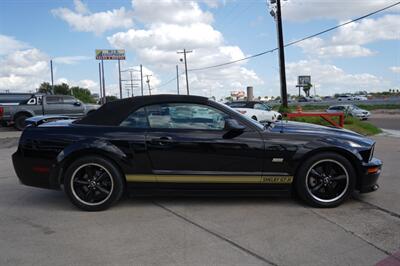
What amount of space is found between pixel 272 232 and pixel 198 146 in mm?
1376

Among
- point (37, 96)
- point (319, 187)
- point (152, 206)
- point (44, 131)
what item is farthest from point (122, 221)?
point (37, 96)

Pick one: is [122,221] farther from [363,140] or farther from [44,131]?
[363,140]

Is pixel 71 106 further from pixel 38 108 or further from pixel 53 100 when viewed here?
pixel 38 108

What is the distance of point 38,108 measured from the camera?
19016mm

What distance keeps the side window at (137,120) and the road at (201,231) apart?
106cm

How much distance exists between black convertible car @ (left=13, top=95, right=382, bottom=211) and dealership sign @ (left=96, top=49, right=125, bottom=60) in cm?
7120

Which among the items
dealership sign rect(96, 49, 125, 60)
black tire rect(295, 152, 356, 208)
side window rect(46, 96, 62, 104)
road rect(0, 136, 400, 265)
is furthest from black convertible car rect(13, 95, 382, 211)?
dealership sign rect(96, 49, 125, 60)

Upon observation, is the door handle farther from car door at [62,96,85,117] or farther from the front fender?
car door at [62,96,85,117]

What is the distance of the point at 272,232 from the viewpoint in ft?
13.6

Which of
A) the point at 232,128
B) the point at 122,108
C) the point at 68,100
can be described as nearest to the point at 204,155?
the point at 232,128

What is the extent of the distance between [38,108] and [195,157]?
16142 millimetres

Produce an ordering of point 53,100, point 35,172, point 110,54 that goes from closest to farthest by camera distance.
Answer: point 35,172 → point 53,100 → point 110,54

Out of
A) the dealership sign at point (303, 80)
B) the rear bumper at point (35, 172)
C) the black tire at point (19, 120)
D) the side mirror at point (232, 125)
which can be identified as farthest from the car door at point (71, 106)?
the dealership sign at point (303, 80)

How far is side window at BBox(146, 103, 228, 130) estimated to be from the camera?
4.99 metres
